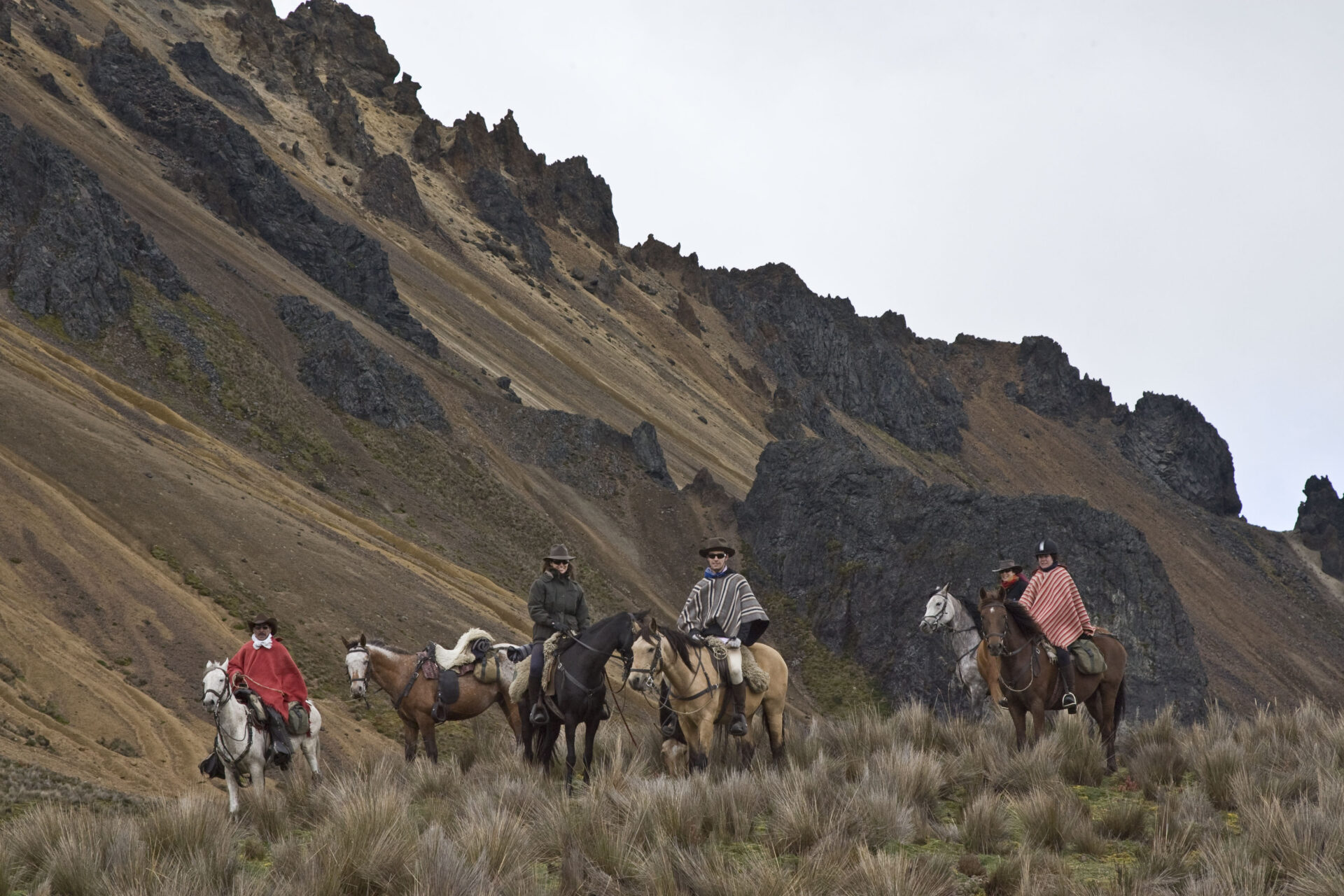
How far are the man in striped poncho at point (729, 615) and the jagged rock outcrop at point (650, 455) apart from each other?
4890 cm

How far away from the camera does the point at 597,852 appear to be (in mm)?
7648

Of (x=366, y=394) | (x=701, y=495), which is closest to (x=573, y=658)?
(x=366, y=394)

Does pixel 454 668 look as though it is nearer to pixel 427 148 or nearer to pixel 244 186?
pixel 244 186

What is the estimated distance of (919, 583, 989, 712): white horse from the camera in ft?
45.1

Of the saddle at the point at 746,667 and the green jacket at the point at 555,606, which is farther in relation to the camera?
the green jacket at the point at 555,606

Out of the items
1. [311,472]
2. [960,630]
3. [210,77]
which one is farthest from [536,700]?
[210,77]

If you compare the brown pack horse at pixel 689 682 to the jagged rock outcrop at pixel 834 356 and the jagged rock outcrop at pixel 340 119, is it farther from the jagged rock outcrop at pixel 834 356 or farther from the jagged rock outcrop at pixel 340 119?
the jagged rock outcrop at pixel 834 356

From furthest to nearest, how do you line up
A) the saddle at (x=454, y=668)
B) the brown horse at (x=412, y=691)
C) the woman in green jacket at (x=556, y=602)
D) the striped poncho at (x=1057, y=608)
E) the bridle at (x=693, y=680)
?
the saddle at (x=454, y=668) → the brown horse at (x=412, y=691) → the woman in green jacket at (x=556, y=602) → the striped poncho at (x=1057, y=608) → the bridle at (x=693, y=680)

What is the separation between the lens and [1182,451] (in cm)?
13625

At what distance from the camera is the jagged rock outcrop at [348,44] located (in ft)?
363

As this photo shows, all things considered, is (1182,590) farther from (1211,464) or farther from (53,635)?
(53,635)

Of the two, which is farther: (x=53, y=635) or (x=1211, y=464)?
(x=1211, y=464)

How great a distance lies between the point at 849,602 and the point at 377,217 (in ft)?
185

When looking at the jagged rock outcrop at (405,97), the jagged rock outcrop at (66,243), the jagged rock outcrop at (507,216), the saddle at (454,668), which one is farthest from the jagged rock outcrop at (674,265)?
the saddle at (454,668)
